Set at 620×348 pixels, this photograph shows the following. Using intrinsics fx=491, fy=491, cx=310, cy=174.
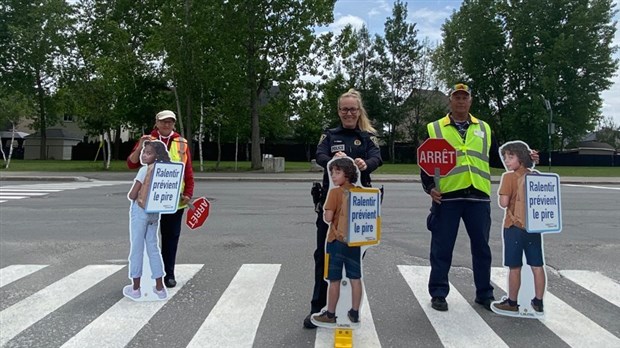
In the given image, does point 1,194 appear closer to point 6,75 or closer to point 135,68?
point 135,68

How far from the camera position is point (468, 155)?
4855 mm

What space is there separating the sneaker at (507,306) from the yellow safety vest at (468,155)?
1083mm

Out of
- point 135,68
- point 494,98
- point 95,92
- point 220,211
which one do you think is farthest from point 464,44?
point 220,211

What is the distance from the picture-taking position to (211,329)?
4367mm

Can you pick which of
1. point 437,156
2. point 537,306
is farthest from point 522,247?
point 437,156

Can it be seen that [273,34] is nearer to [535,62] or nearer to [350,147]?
[350,147]

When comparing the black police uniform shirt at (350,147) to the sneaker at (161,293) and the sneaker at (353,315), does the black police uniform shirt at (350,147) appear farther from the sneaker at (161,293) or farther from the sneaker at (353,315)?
the sneaker at (161,293)

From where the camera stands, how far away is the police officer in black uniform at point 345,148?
4273 millimetres

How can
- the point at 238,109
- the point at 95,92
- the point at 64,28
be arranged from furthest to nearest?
the point at 64,28 < the point at 238,109 < the point at 95,92

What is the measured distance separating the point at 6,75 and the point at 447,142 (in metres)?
52.7

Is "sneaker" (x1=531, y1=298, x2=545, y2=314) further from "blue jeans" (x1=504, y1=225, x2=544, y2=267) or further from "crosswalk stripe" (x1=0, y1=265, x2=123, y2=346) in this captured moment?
"crosswalk stripe" (x1=0, y1=265, x2=123, y2=346)

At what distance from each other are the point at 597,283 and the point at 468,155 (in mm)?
2724

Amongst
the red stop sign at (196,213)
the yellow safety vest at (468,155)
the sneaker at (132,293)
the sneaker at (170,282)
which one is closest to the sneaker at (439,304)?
the yellow safety vest at (468,155)

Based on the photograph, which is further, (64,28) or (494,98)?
(494,98)
